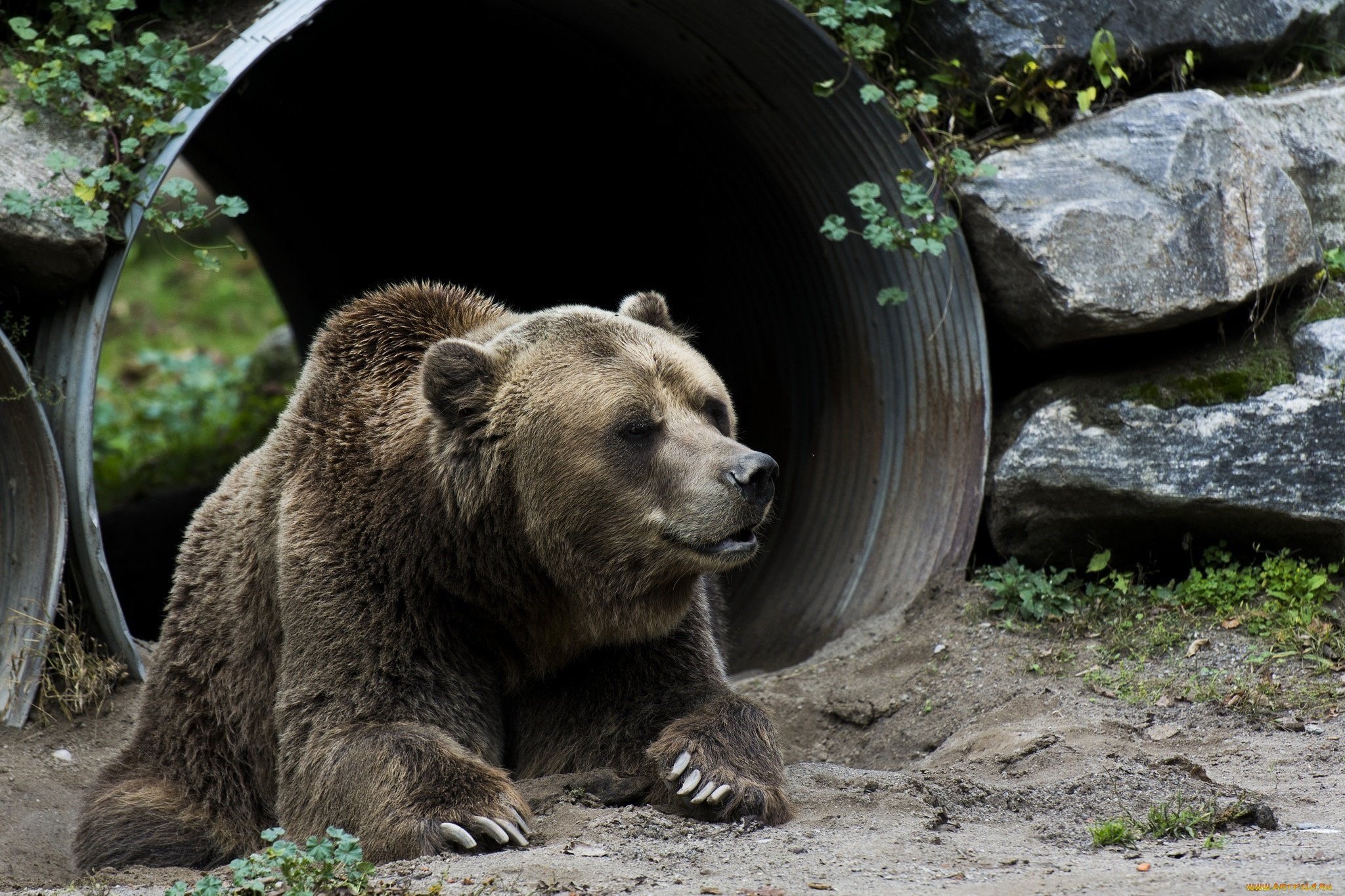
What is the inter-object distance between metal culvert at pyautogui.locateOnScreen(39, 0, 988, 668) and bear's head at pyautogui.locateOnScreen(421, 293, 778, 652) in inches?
68.5

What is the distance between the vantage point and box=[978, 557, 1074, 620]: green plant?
552 cm

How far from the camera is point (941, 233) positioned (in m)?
5.56

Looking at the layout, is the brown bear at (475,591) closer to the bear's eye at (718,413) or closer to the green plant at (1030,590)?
the bear's eye at (718,413)

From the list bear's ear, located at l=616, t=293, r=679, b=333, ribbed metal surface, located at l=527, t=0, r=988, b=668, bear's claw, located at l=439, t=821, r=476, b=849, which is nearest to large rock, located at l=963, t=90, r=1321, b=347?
ribbed metal surface, located at l=527, t=0, r=988, b=668

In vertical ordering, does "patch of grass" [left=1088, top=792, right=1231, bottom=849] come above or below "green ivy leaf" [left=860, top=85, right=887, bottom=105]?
below

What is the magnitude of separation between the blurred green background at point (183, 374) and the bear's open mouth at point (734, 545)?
5.12 m

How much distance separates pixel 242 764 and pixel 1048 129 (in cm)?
407

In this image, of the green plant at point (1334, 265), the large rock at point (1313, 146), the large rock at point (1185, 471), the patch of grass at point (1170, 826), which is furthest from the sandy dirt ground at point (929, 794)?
the large rock at point (1313, 146)

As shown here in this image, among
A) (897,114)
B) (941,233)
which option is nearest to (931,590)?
(941,233)

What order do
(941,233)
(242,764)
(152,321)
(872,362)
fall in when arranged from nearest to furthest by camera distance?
(242,764) < (941,233) < (872,362) < (152,321)

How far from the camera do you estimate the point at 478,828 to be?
141 inches

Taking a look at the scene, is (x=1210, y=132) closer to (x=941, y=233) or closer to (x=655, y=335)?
(x=941, y=233)

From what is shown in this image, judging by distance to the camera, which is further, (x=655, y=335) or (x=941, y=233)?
(x=941, y=233)

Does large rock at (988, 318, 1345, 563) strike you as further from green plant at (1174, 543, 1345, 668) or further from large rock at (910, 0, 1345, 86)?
large rock at (910, 0, 1345, 86)
